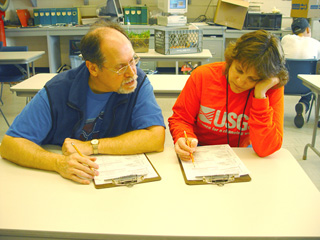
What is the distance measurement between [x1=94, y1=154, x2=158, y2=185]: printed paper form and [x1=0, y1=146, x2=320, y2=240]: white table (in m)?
0.04

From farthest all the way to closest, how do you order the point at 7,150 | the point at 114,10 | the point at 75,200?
the point at 114,10, the point at 7,150, the point at 75,200

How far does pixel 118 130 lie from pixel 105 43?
1.30 feet

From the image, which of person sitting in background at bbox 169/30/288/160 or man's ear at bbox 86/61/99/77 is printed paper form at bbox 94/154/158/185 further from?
man's ear at bbox 86/61/99/77

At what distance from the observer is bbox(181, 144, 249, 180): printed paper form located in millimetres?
1170

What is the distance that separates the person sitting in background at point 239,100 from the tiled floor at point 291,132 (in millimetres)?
415

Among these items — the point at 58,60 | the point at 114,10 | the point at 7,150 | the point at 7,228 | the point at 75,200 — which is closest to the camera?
the point at 7,228

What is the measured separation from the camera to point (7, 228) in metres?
0.90

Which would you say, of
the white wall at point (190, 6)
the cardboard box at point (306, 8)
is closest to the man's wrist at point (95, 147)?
the cardboard box at point (306, 8)

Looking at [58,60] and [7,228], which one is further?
[58,60]

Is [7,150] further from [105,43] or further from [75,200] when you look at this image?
[105,43]

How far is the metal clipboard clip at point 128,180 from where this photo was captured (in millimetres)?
1109

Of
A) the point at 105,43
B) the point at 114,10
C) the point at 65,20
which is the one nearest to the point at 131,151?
the point at 105,43

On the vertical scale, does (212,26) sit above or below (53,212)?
above

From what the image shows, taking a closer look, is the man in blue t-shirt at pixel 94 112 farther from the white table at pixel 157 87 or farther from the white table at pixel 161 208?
the white table at pixel 157 87
